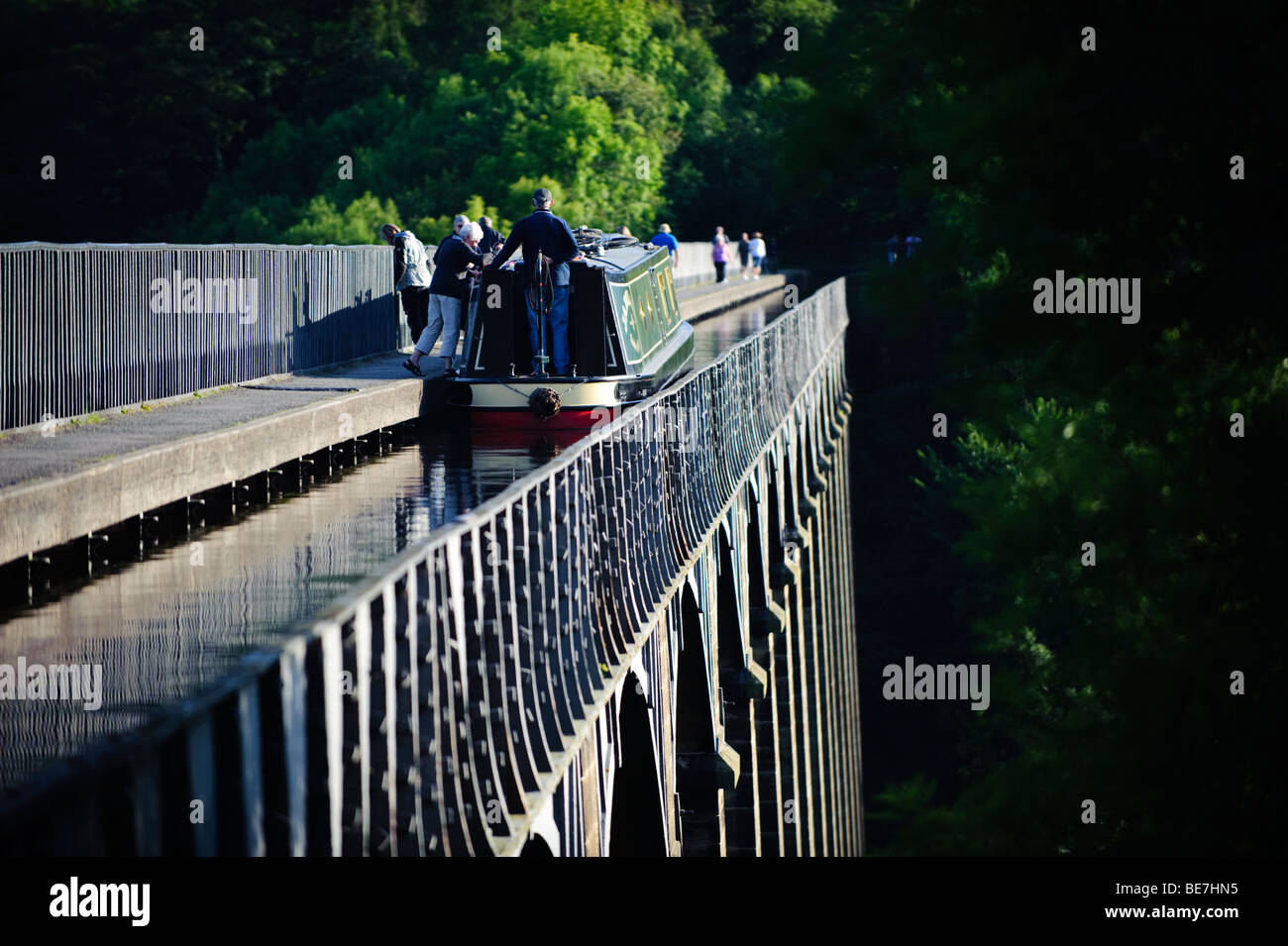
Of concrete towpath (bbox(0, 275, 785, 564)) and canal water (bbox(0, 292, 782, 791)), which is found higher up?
concrete towpath (bbox(0, 275, 785, 564))

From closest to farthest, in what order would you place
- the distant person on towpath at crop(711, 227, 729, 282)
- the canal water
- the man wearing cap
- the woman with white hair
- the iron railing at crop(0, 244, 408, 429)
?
the canal water
the iron railing at crop(0, 244, 408, 429)
the man wearing cap
the woman with white hair
the distant person on towpath at crop(711, 227, 729, 282)

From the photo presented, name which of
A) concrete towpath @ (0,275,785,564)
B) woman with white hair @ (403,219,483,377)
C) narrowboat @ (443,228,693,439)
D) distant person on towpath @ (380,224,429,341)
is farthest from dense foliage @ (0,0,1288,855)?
distant person on towpath @ (380,224,429,341)

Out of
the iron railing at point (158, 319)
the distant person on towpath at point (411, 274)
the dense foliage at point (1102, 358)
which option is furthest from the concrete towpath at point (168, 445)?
the dense foliage at point (1102, 358)

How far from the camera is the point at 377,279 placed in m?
18.9

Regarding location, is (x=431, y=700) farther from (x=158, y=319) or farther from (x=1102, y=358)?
(x=158, y=319)

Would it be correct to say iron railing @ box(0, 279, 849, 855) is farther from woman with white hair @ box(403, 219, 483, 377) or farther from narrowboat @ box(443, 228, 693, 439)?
woman with white hair @ box(403, 219, 483, 377)

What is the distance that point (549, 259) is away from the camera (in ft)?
46.8

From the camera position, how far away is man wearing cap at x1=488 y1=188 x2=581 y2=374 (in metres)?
14.2

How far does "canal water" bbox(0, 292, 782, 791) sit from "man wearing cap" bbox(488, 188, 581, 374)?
298 centimetres

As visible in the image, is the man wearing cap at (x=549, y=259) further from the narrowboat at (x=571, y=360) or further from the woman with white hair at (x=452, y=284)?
the woman with white hair at (x=452, y=284)

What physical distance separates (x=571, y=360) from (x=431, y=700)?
1060 cm

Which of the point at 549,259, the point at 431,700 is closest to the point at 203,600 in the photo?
the point at 431,700

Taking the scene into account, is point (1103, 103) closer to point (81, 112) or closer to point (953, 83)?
point (953, 83)
